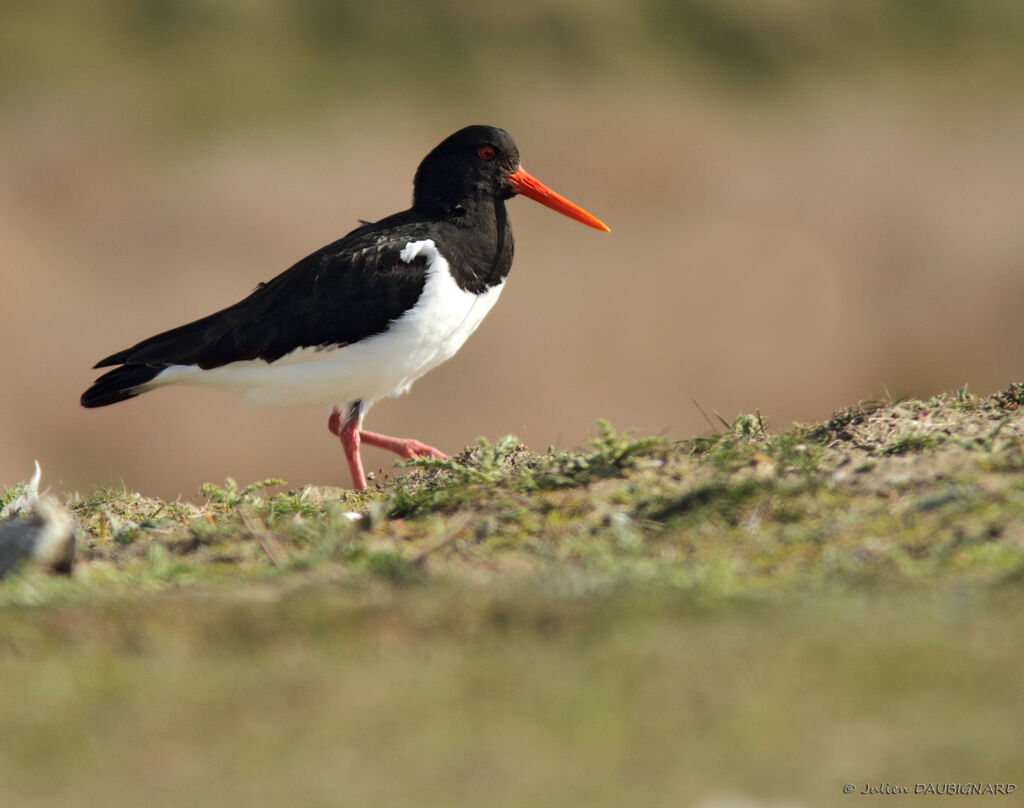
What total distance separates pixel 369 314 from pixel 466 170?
1.17m

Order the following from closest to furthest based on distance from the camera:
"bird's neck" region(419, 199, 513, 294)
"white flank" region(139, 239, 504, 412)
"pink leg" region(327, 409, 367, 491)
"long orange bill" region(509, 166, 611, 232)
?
"white flank" region(139, 239, 504, 412) < "bird's neck" region(419, 199, 513, 294) < "pink leg" region(327, 409, 367, 491) < "long orange bill" region(509, 166, 611, 232)

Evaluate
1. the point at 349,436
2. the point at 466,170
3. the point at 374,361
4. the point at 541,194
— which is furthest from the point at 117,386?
the point at 541,194

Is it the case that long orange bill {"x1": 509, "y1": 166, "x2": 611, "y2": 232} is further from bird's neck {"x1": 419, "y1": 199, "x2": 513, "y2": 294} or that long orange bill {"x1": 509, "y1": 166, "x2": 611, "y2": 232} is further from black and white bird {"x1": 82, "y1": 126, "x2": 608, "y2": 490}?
bird's neck {"x1": 419, "y1": 199, "x2": 513, "y2": 294}

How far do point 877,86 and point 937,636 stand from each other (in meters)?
41.2

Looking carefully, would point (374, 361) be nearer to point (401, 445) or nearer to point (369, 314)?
point (369, 314)

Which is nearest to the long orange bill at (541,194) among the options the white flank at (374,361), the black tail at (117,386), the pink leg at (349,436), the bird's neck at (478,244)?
the bird's neck at (478,244)

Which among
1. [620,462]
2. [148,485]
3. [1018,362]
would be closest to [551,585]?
[620,462]

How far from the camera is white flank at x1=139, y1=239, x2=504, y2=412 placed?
7238 millimetres

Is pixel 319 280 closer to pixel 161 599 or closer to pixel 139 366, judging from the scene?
pixel 139 366

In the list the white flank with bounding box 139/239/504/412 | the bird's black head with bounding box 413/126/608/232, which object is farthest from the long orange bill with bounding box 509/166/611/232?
the white flank with bounding box 139/239/504/412

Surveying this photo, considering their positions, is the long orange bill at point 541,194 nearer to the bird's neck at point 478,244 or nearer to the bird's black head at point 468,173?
the bird's black head at point 468,173

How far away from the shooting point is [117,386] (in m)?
7.91

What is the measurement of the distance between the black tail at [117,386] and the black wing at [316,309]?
0.02 m

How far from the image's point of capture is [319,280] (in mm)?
7426
